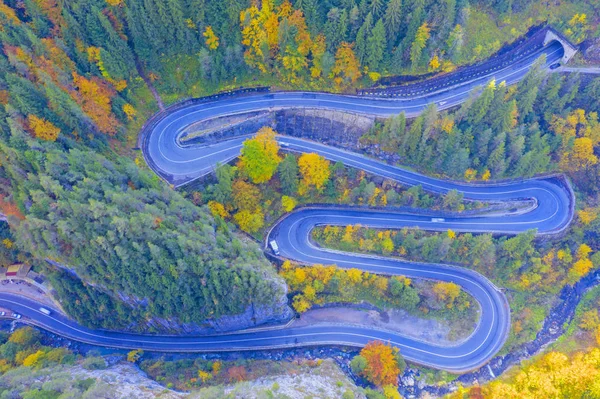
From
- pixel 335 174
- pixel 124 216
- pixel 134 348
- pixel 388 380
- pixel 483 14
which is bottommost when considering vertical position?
pixel 134 348

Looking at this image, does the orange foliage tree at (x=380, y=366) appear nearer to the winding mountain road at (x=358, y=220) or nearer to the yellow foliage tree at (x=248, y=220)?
the winding mountain road at (x=358, y=220)

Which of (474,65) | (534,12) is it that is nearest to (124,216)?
(474,65)

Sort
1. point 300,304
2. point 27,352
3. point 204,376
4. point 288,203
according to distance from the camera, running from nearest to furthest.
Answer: point 204,376 < point 27,352 < point 300,304 < point 288,203

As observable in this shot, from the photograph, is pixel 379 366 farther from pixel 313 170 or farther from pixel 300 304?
pixel 313 170

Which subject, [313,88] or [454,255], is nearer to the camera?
[454,255]

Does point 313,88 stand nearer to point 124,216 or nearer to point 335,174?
point 335,174

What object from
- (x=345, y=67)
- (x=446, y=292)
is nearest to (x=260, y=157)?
(x=345, y=67)

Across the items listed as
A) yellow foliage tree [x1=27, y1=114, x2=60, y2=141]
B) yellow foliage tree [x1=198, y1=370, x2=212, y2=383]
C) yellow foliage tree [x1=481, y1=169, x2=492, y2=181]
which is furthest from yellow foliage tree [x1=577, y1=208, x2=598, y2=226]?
yellow foliage tree [x1=27, y1=114, x2=60, y2=141]
